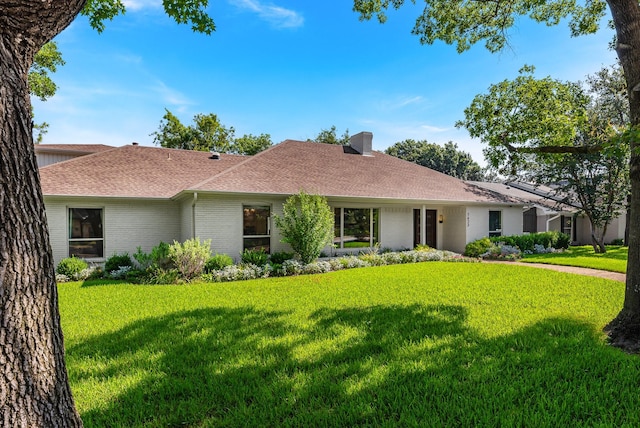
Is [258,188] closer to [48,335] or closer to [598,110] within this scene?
[48,335]

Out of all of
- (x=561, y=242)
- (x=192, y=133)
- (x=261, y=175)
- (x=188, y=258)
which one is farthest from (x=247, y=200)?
(x=192, y=133)

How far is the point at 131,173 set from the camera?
48.3 feet

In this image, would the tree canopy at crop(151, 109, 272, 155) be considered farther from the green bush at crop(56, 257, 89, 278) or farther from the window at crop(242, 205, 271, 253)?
the green bush at crop(56, 257, 89, 278)

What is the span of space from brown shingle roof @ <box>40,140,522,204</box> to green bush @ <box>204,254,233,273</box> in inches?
94.3

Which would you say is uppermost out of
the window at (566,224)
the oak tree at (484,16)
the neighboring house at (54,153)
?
the oak tree at (484,16)

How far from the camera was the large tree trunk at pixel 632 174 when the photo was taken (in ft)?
16.1

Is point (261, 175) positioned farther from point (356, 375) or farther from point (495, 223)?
point (495, 223)

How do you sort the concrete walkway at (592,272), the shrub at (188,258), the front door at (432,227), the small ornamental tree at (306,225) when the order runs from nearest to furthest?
the concrete walkway at (592,272) < the shrub at (188,258) < the small ornamental tree at (306,225) < the front door at (432,227)

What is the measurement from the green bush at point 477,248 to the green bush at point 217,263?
11315 millimetres

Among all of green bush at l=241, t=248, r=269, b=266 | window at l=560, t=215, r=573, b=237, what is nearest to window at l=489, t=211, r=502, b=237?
window at l=560, t=215, r=573, b=237

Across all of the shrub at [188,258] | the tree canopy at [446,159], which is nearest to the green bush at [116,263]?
the shrub at [188,258]

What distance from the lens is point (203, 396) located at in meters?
3.59

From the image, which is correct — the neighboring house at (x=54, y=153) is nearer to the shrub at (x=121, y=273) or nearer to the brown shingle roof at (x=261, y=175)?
the brown shingle roof at (x=261, y=175)

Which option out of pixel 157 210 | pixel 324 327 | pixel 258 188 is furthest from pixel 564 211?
pixel 157 210
